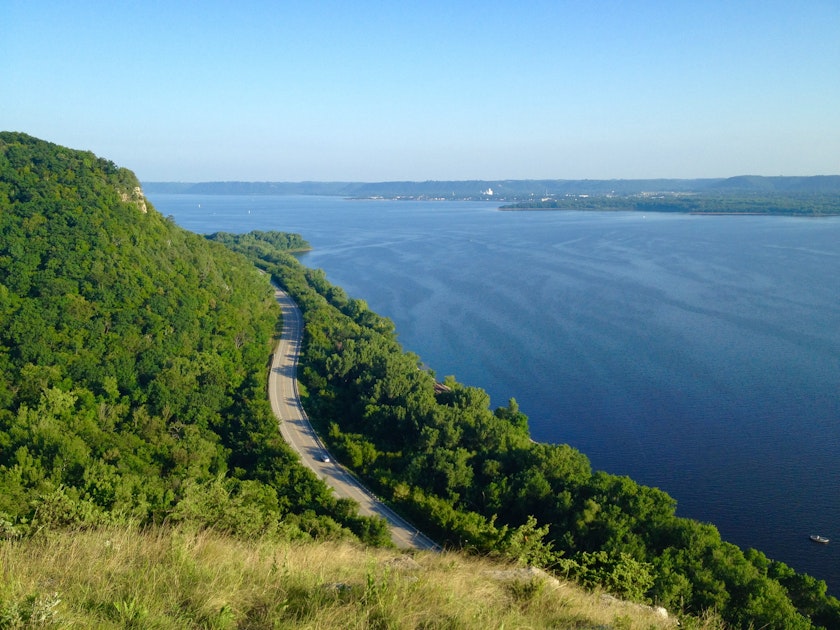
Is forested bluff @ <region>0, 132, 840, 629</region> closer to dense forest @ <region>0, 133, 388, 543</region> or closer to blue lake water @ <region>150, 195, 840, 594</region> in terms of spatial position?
dense forest @ <region>0, 133, 388, 543</region>

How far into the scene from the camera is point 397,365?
77.7ft

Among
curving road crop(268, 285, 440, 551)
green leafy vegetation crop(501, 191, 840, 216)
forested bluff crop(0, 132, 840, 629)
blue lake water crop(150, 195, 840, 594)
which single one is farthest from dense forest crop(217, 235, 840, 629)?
green leafy vegetation crop(501, 191, 840, 216)

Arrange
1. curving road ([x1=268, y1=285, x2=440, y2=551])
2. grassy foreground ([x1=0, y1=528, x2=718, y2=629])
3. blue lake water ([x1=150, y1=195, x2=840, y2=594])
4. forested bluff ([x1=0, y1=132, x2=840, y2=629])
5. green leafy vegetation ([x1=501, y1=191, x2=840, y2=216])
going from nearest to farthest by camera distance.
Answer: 1. grassy foreground ([x1=0, y1=528, x2=718, y2=629])
2. forested bluff ([x1=0, y1=132, x2=840, y2=629])
3. curving road ([x1=268, y1=285, x2=440, y2=551])
4. blue lake water ([x1=150, y1=195, x2=840, y2=594])
5. green leafy vegetation ([x1=501, y1=191, x2=840, y2=216])

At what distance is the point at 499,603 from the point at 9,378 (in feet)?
62.9

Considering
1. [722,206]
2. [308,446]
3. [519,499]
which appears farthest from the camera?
[722,206]

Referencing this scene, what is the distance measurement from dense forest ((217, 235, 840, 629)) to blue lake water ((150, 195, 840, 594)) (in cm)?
415

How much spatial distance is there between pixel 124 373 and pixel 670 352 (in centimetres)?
2685

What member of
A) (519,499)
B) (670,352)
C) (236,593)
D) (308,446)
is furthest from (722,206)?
(236,593)

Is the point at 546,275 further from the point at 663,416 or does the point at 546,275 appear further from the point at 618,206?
the point at 618,206

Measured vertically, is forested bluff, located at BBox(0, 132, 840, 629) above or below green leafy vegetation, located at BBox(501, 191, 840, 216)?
below

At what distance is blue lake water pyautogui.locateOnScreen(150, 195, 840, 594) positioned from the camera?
63.9 ft

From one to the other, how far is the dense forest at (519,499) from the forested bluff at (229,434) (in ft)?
0.21

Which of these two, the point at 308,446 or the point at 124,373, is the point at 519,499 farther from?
the point at 124,373

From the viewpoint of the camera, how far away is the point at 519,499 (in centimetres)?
1574
